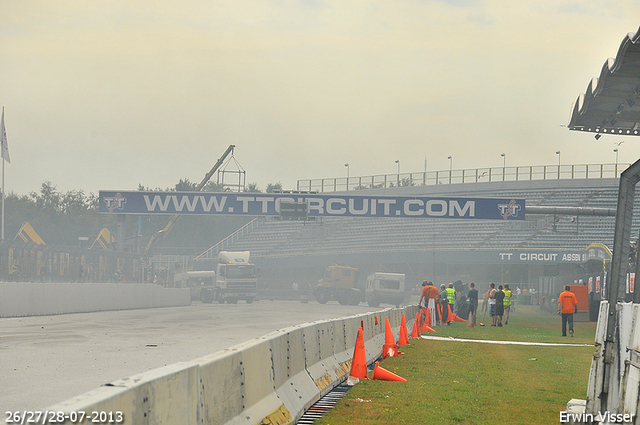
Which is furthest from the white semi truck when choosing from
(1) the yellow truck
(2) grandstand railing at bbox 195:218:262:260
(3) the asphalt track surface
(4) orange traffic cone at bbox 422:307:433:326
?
(2) grandstand railing at bbox 195:218:262:260

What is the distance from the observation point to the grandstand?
64.5m

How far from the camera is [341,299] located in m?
58.0

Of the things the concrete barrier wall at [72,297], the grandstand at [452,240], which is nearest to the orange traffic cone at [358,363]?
the concrete barrier wall at [72,297]

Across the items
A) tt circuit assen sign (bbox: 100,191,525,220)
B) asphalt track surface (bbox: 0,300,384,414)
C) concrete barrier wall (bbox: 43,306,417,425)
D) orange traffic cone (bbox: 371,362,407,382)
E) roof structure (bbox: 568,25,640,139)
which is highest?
roof structure (bbox: 568,25,640,139)

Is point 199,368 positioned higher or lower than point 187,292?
higher

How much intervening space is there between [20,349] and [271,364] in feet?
30.1

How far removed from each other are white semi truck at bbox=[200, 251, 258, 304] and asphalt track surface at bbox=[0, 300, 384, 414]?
25923 mm

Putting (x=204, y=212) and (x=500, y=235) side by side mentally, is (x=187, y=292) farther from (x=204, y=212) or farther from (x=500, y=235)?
(x=500, y=235)

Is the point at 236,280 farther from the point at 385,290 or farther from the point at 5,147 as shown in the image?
the point at 5,147

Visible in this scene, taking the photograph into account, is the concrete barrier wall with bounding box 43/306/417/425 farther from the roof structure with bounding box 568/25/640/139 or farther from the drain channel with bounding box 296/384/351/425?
the roof structure with bounding box 568/25/640/139

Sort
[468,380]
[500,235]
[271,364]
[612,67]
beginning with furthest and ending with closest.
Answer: [500,235], [468,380], [612,67], [271,364]

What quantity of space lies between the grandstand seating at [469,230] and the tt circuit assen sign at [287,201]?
13201mm

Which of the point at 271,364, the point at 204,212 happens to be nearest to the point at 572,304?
the point at 271,364

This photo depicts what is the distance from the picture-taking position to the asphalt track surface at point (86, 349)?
10.1 meters
